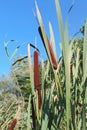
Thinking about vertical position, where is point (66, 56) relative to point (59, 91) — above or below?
above

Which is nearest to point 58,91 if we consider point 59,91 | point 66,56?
point 59,91

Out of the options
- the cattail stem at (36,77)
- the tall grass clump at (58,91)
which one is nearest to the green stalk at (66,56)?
the tall grass clump at (58,91)

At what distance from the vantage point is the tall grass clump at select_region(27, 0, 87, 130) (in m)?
1.09

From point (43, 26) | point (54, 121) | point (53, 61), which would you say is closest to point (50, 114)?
point (54, 121)

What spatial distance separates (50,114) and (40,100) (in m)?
0.06

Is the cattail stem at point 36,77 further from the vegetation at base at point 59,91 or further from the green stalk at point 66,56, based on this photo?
the green stalk at point 66,56

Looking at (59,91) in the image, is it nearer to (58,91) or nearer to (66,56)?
(58,91)

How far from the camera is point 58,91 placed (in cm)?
114

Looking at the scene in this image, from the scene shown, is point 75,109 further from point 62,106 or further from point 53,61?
point 53,61

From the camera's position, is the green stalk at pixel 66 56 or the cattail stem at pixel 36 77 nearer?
the green stalk at pixel 66 56

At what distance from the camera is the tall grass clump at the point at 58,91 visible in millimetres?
→ 1092

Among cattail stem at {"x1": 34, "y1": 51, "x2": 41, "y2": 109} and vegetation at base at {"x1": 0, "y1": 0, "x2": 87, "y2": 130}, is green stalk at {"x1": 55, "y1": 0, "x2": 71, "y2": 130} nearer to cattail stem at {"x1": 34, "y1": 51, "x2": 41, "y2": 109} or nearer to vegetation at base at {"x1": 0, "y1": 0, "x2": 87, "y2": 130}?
vegetation at base at {"x1": 0, "y1": 0, "x2": 87, "y2": 130}

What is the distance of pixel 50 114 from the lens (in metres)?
1.22

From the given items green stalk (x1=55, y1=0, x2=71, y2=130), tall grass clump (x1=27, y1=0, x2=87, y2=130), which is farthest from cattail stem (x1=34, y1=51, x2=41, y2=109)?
green stalk (x1=55, y1=0, x2=71, y2=130)
